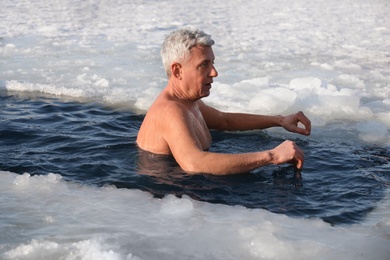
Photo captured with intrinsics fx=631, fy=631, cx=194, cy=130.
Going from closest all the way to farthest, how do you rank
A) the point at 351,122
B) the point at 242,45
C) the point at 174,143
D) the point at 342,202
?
the point at 342,202 → the point at 174,143 → the point at 351,122 → the point at 242,45

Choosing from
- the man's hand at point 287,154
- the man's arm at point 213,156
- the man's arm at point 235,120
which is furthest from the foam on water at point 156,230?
the man's arm at point 235,120

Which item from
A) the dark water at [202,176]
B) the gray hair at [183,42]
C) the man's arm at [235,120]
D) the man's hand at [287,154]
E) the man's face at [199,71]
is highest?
the gray hair at [183,42]

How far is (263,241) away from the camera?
8.91ft

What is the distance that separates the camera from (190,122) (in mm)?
3797

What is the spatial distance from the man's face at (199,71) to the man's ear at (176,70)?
3cm

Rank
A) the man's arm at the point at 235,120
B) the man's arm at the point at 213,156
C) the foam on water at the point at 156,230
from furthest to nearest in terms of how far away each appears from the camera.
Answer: the man's arm at the point at 235,120, the man's arm at the point at 213,156, the foam on water at the point at 156,230

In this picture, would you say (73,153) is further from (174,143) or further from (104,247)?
(104,247)

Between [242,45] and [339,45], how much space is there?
50.5 inches

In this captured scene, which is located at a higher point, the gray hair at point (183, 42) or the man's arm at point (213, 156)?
the gray hair at point (183, 42)

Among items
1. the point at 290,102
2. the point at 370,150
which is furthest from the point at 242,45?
the point at 370,150

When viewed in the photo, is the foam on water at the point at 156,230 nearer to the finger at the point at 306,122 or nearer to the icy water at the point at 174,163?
the icy water at the point at 174,163

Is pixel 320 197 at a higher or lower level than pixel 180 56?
lower

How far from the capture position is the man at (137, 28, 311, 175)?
11.7 feet

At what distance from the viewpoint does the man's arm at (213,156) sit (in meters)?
3.50
